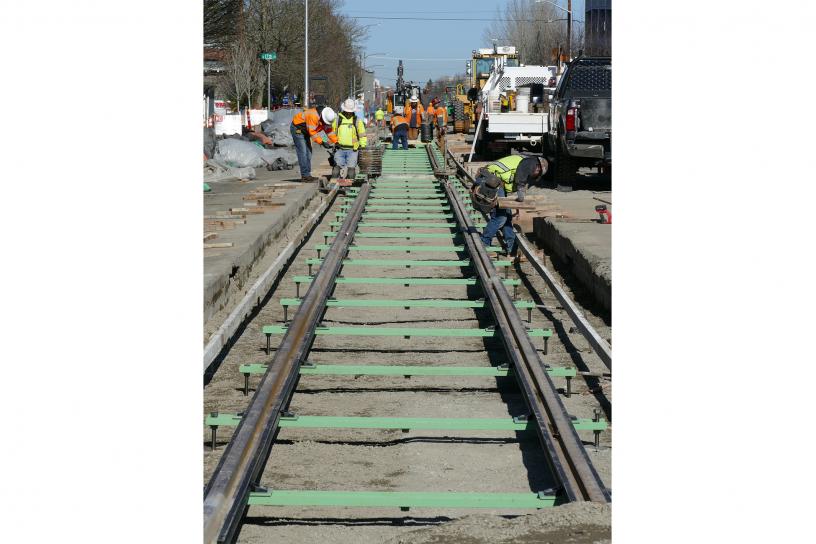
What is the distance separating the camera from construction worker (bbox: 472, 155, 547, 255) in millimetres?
A: 12734

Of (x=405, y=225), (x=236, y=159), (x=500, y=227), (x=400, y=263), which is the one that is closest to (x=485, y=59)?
(x=236, y=159)

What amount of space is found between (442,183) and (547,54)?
2360 inches

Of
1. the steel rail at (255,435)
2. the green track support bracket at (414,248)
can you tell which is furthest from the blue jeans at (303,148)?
the steel rail at (255,435)

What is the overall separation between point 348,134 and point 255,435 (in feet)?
49.2

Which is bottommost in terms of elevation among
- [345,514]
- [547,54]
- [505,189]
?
[345,514]

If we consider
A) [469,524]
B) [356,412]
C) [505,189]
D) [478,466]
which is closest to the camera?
[469,524]

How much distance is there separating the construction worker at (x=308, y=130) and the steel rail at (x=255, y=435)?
11.7 m

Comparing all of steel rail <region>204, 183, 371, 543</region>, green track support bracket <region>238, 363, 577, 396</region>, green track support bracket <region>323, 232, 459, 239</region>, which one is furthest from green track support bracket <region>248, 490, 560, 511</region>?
green track support bracket <region>323, 232, 459, 239</region>

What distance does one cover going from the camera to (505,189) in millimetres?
13055

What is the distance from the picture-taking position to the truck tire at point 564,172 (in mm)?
21141

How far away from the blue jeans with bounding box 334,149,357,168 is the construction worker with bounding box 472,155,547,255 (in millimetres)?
7978

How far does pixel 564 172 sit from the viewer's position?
70.2 ft

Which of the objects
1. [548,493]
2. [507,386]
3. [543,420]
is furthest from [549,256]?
[548,493]
